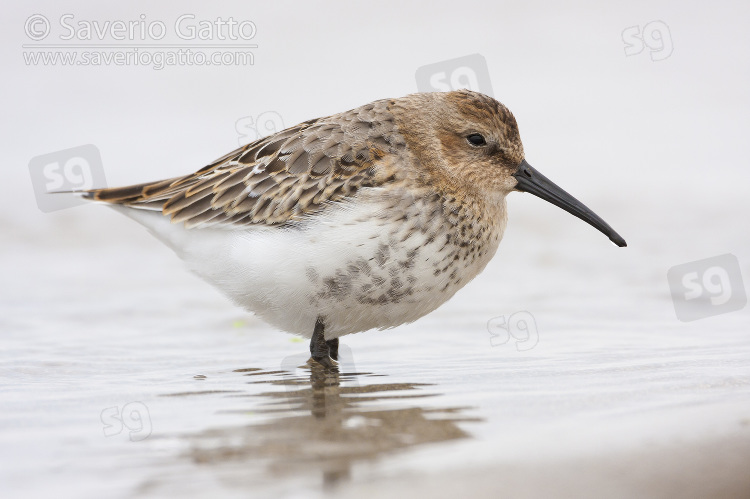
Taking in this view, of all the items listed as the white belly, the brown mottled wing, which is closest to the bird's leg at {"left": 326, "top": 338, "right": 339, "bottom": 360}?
the white belly

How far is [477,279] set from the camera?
25.9 feet

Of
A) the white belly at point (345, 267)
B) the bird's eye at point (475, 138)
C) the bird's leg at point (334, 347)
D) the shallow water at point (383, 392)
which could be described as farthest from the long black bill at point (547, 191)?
the bird's leg at point (334, 347)

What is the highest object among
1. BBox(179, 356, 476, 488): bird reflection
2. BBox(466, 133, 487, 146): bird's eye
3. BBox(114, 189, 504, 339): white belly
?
BBox(466, 133, 487, 146): bird's eye

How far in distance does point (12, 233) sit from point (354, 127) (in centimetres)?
440

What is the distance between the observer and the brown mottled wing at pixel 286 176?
5.17 metres

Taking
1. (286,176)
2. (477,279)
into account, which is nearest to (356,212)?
(286,176)

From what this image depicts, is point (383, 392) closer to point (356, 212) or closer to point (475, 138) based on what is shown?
point (356, 212)

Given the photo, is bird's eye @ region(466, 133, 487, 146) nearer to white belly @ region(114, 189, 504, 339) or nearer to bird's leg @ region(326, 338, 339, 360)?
white belly @ region(114, 189, 504, 339)

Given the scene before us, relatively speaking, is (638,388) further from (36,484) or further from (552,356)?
(36,484)

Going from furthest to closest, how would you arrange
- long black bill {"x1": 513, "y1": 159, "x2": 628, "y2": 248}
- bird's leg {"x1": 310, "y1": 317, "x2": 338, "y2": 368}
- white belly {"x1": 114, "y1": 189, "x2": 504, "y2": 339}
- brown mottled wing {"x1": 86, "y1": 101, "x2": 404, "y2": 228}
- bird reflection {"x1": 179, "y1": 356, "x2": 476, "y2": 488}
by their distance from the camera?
long black bill {"x1": 513, "y1": 159, "x2": 628, "y2": 248}, bird's leg {"x1": 310, "y1": 317, "x2": 338, "y2": 368}, brown mottled wing {"x1": 86, "y1": 101, "x2": 404, "y2": 228}, white belly {"x1": 114, "y1": 189, "x2": 504, "y2": 339}, bird reflection {"x1": 179, "y1": 356, "x2": 476, "y2": 488}

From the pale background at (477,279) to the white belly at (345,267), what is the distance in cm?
40

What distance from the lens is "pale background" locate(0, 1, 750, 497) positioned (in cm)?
346

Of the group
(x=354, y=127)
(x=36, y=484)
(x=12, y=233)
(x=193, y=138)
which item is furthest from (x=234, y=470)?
(x=193, y=138)

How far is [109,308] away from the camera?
687 centimetres
